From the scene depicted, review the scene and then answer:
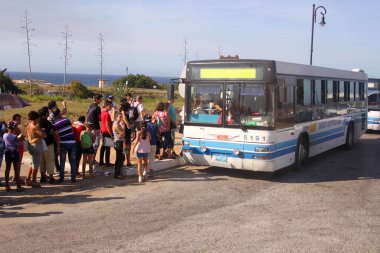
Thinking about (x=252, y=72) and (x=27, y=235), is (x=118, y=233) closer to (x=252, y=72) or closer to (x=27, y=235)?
(x=27, y=235)

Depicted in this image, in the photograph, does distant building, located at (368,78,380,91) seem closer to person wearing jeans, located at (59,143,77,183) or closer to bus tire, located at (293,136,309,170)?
bus tire, located at (293,136,309,170)

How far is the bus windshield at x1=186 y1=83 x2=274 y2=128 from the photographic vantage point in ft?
35.4

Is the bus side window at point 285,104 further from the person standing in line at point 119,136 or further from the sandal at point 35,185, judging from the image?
the sandal at point 35,185

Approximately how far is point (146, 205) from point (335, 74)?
29.9 feet

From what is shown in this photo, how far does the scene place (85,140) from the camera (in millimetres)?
10680

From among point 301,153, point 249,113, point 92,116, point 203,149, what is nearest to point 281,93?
point 249,113

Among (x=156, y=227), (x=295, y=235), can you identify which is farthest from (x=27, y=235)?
(x=295, y=235)

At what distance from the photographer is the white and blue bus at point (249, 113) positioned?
1082 centimetres

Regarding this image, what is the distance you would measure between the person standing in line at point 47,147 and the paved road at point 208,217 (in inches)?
48.1

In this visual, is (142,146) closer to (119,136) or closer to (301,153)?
(119,136)

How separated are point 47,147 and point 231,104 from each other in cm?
438

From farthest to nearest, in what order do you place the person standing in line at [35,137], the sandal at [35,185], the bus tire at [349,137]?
the bus tire at [349,137] < the sandal at [35,185] < the person standing in line at [35,137]

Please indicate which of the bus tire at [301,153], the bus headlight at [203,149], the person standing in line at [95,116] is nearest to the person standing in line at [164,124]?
the person standing in line at [95,116]

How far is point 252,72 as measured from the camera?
35.9 feet
